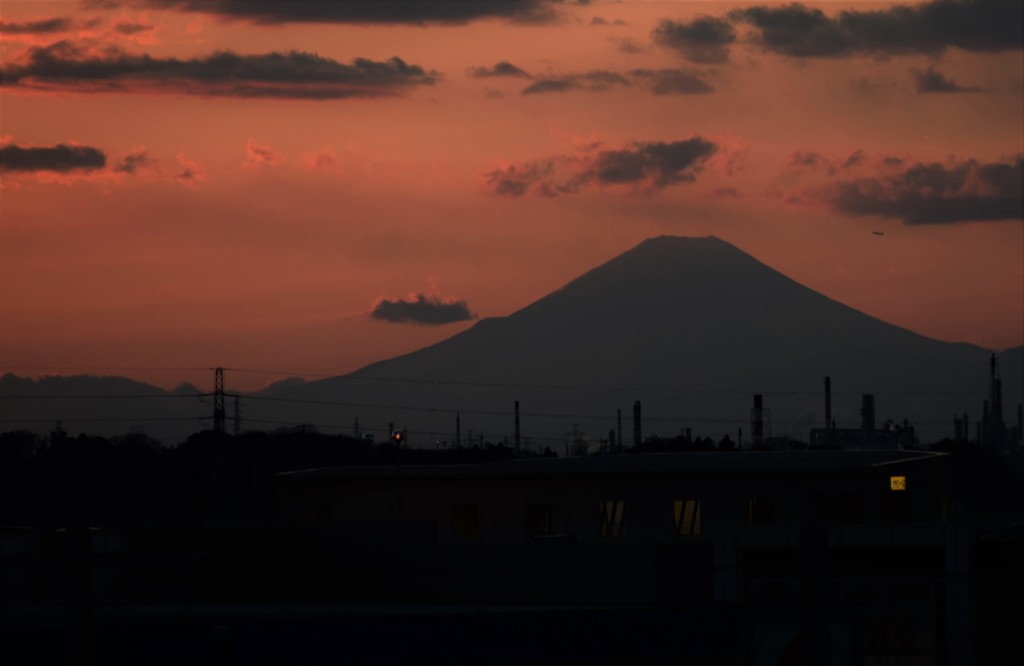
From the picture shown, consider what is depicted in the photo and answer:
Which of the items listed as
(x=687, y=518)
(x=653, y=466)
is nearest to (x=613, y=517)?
(x=687, y=518)

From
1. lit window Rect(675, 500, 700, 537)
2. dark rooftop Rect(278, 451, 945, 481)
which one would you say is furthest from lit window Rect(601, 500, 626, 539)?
lit window Rect(675, 500, 700, 537)

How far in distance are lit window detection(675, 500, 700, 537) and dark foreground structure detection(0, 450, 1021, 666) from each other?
9 centimetres

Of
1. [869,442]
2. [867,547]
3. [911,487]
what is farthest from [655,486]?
[869,442]

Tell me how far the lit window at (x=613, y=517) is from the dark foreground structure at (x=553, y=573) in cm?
9

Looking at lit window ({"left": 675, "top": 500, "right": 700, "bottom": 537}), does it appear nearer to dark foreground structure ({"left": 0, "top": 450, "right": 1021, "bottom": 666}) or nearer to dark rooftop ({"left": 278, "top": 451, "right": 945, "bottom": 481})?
dark foreground structure ({"left": 0, "top": 450, "right": 1021, "bottom": 666})

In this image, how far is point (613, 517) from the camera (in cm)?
7806

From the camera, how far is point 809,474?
76000 millimetres

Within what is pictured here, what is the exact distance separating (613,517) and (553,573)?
14.2 m

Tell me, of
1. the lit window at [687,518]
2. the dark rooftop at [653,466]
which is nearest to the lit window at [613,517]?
the dark rooftop at [653,466]

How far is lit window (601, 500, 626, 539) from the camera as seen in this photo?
77812mm

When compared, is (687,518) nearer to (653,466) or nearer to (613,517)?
(613,517)

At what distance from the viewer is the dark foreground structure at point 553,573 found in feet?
150

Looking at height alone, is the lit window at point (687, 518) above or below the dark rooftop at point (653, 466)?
below

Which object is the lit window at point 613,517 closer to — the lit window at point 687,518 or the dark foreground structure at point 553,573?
the dark foreground structure at point 553,573
